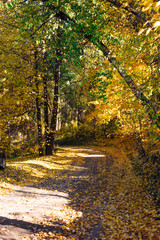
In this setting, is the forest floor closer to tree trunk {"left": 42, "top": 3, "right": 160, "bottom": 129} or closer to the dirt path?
the dirt path

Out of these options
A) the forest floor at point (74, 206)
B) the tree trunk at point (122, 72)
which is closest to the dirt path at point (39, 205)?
the forest floor at point (74, 206)

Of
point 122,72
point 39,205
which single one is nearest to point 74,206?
point 39,205

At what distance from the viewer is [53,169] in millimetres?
12969

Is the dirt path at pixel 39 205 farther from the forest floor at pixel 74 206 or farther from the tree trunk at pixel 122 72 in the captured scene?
the tree trunk at pixel 122 72

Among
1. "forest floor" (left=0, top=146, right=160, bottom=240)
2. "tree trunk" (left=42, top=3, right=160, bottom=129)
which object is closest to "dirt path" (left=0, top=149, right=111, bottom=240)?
"forest floor" (left=0, top=146, right=160, bottom=240)

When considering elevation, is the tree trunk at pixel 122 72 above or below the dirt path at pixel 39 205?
above

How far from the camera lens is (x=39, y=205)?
6.91 meters

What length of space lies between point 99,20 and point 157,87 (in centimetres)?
386

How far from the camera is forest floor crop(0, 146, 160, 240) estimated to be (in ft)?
17.0

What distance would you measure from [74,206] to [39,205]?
1245mm

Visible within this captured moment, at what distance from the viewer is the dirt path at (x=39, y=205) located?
199 inches

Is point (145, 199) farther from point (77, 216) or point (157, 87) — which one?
point (157, 87)

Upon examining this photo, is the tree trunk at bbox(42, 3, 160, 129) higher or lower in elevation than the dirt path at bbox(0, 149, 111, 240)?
higher

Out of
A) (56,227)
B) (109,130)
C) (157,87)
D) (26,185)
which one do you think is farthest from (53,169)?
(109,130)
